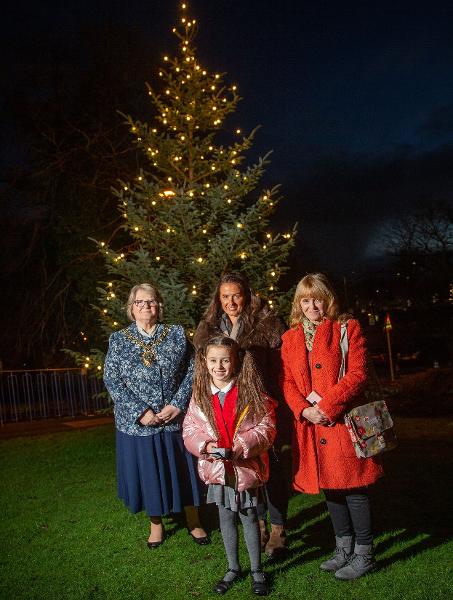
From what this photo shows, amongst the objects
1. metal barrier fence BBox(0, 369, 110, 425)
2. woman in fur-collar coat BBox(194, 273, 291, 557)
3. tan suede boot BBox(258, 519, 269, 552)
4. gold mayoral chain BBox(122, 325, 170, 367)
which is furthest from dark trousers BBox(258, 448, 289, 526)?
metal barrier fence BBox(0, 369, 110, 425)

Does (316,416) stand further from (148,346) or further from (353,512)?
(148,346)

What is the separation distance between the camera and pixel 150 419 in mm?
4391

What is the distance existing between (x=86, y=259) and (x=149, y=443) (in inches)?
465

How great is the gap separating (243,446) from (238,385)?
1.30 ft

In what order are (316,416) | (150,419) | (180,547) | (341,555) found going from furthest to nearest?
(180,547) < (150,419) < (341,555) < (316,416)

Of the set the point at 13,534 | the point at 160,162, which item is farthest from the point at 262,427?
the point at 160,162

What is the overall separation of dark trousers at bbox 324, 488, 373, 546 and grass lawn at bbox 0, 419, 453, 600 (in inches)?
11.4

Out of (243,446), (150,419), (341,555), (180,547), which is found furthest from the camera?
(180,547)

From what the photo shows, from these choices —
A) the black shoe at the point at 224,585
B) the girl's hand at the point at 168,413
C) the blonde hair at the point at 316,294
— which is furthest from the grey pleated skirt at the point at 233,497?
the blonde hair at the point at 316,294

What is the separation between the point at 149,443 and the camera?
4.47 metres

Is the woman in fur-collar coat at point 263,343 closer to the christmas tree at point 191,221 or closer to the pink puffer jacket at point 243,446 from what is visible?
the pink puffer jacket at point 243,446

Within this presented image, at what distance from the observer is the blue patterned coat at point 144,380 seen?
4.48 meters

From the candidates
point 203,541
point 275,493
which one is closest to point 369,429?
point 275,493

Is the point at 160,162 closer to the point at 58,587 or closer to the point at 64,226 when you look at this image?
the point at 58,587
